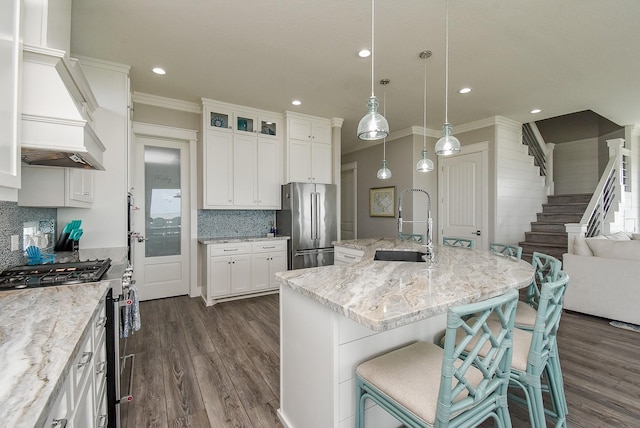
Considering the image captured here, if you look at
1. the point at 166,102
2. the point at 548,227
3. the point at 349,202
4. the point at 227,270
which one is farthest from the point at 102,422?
the point at 548,227

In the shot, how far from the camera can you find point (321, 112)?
14.8 ft

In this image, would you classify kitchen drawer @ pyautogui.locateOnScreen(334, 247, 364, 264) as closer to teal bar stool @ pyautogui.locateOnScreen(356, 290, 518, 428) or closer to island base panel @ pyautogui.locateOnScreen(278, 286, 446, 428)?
island base panel @ pyautogui.locateOnScreen(278, 286, 446, 428)

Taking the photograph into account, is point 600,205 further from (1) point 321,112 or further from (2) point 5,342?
(2) point 5,342

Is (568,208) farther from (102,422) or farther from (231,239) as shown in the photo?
(102,422)

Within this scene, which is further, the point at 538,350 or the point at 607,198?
the point at 607,198

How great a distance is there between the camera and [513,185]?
493 centimetres

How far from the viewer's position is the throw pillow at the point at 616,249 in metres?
3.11

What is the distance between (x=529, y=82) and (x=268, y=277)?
4161 millimetres

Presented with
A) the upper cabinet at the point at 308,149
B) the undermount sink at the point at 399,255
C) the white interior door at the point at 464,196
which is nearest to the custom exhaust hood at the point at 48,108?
the undermount sink at the point at 399,255

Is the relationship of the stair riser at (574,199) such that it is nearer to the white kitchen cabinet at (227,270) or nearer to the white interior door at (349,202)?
the white interior door at (349,202)

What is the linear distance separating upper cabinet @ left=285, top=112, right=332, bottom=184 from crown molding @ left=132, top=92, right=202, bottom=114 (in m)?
1.37

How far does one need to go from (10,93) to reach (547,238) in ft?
20.6

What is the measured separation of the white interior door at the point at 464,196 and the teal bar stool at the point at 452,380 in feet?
13.5

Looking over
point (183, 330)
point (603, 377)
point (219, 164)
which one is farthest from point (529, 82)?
point (183, 330)
